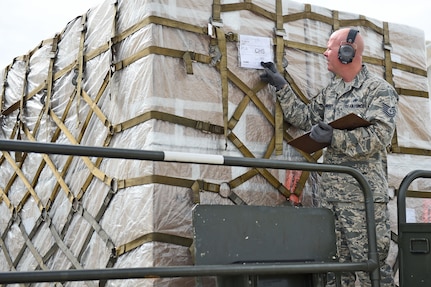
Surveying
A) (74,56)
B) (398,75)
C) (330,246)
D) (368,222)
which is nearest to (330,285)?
(330,246)

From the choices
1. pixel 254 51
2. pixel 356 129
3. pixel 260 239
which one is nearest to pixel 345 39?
pixel 254 51

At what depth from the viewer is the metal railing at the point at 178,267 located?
2859 mm

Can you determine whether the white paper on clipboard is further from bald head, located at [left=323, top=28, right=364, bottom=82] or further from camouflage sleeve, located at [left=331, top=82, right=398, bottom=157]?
camouflage sleeve, located at [left=331, top=82, right=398, bottom=157]

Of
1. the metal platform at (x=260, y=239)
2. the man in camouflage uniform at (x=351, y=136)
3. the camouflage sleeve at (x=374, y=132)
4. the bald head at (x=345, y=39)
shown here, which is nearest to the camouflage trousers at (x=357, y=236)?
the man in camouflage uniform at (x=351, y=136)

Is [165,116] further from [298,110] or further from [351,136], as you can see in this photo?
[351,136]

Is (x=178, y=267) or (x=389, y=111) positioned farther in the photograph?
(x=389, y=111)

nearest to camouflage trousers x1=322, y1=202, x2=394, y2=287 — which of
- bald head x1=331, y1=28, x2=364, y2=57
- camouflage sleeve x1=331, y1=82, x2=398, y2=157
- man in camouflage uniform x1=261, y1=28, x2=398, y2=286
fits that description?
man in camouflage uniform x1=261, y1=28, x2=398, y2=286

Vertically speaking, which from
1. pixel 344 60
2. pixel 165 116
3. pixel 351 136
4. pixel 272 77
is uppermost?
pixel 344 60

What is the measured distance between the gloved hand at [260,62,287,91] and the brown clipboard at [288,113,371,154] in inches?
19.9

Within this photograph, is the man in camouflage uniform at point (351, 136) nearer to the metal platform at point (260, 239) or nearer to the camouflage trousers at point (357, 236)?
the camouflage trousers at point (357, 236)

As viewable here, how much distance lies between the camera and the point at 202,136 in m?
4.73

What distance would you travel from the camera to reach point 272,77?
502 centimetres

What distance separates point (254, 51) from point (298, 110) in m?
0.58

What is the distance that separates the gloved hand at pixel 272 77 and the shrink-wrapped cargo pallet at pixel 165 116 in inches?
3.7
